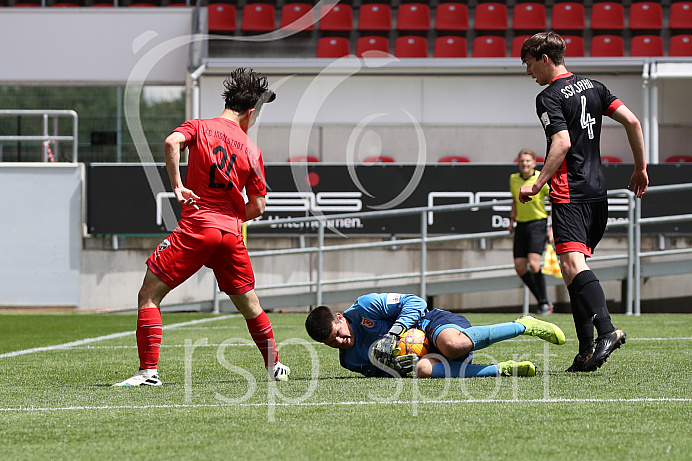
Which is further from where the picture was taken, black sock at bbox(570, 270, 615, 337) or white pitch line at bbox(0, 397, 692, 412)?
black sock at bbox(570, 270, 615, 337)

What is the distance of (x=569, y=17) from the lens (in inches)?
754

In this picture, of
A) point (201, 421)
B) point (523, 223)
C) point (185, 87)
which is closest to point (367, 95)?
point (185, 87)

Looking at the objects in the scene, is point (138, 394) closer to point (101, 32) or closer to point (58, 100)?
point (58, 100)

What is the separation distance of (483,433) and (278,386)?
180cm

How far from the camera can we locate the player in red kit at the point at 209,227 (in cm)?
532

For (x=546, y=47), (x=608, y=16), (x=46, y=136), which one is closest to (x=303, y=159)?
(x=46, y=136)

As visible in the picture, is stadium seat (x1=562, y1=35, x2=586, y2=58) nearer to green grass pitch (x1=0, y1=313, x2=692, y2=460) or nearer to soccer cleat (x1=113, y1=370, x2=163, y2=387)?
green grass pitch (x1=0, y1=313, x2=692, y2=460)

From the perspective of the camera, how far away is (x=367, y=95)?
1820 centimetres

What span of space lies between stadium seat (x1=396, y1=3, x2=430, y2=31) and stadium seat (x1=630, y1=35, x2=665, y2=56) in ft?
13.1

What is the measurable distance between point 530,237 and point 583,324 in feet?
20.8

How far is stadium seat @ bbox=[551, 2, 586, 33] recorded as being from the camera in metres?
19.0

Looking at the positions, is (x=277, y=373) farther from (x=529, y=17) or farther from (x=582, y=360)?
(x=529, y=17)

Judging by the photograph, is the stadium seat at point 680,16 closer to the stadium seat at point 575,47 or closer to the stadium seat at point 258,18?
the stadium seat at point 575,47

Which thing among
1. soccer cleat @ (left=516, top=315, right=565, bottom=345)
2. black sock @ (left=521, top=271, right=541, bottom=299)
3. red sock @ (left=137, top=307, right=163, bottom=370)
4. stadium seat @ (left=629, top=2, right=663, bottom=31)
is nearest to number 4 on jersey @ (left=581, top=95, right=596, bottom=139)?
soccer cleat @ (left=516, top=315, right=565, bottom=345)
